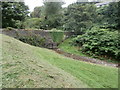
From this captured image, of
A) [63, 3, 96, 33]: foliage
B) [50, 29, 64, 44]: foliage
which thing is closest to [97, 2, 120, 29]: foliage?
[63, 3, 96, 33]: foliage

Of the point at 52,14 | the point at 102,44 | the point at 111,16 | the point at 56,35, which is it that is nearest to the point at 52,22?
the point at 52,14

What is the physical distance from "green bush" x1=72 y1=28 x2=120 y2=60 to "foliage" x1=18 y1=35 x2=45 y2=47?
146 inches

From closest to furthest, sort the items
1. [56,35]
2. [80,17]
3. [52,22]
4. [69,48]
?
1. [69,48]
2. [80,17]
3. [56,35]
4. [52,22]

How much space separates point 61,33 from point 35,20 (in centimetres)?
564

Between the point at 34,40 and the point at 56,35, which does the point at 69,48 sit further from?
the point at 34,40

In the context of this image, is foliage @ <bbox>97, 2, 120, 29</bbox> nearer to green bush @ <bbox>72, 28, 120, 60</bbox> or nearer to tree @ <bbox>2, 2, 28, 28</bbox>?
green bush @ <bbox>72, 28, 120, 60</bbox>

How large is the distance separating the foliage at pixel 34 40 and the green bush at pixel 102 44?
12.2 feet

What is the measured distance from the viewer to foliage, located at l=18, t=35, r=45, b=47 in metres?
10.7

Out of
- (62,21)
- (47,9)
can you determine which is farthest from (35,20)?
(62,21)

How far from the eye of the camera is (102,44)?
9656mm

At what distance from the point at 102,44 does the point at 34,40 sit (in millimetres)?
5588

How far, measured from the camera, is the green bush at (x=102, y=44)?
29.2ft

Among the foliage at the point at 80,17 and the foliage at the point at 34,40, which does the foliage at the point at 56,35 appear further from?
the foliage at the point at 80,17

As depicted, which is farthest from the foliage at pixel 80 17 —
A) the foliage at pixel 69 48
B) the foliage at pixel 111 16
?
the foliage at pixel 69 48
